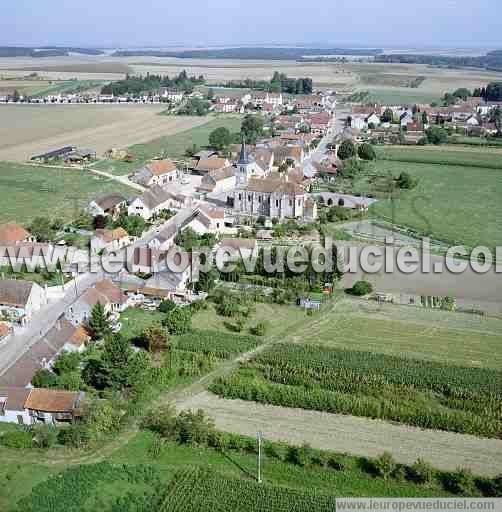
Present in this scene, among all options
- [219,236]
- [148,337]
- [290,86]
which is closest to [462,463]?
[148,337]

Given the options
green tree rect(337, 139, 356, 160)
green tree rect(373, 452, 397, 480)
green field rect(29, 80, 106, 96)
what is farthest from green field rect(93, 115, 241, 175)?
green field rect(29, 80, 106, 96)

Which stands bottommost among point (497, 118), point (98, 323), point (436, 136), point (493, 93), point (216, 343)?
point (216, 343)

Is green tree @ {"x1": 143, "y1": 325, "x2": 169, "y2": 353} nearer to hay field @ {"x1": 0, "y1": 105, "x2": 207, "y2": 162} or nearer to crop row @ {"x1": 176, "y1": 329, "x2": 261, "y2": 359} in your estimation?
crop row @ {"x1": 176, "y1": 329, "x2": 261, "y2": 359}

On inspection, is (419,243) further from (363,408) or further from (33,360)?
(33,360)

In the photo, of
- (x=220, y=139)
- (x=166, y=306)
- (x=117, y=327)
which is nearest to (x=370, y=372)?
(x=166, y=306)

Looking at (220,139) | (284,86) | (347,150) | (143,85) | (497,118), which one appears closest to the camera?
(347,150)

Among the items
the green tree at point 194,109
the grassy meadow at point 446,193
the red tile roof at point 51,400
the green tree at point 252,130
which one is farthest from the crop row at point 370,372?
the green tree at point 194,109

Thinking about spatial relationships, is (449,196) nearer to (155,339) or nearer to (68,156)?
(155,339)
